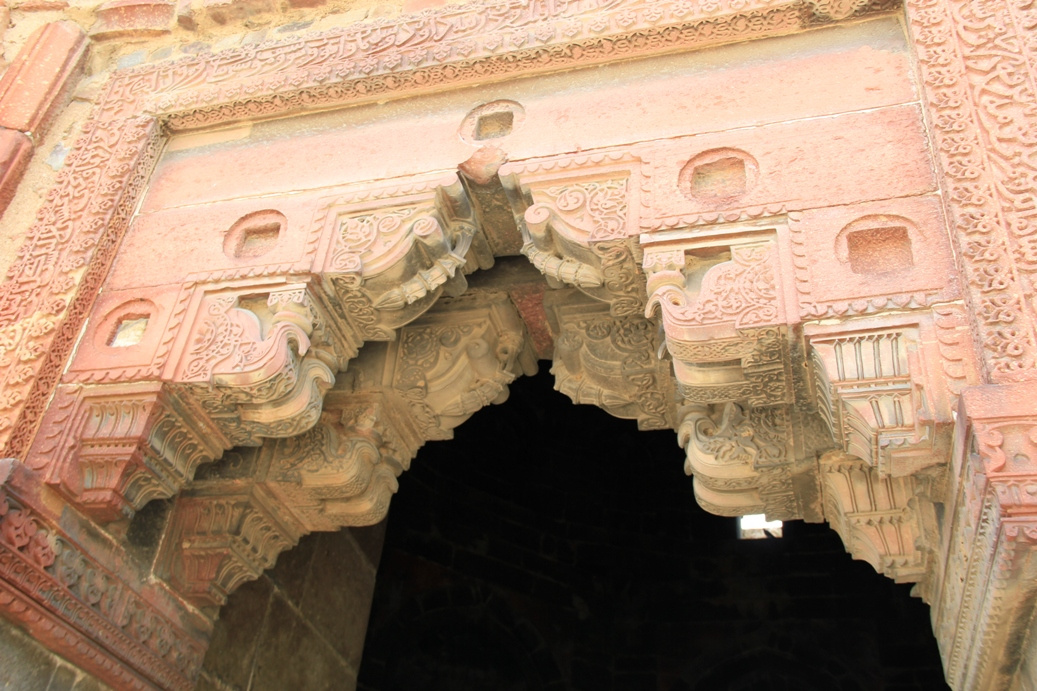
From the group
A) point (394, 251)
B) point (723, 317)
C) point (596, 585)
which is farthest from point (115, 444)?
point (596, 585)

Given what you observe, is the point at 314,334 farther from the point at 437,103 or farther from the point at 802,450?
the point at 802,450

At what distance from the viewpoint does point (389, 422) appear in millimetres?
3758

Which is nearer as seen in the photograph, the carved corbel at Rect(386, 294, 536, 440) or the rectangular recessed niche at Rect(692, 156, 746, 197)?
the rectangular recessed niche at Rect(692, 156, 746, 197)

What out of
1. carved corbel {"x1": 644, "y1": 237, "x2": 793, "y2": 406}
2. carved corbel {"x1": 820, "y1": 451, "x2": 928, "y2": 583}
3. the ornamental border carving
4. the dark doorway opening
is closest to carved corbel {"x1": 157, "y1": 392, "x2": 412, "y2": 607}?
the ornamental border carving

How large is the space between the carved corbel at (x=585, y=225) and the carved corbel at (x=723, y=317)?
15cm

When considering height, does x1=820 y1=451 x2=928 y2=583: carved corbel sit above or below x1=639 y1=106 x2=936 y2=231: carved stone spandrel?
below

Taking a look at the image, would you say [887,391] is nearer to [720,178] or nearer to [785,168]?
[785,168]

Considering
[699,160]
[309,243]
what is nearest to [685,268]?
[699,160]

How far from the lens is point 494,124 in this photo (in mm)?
3580

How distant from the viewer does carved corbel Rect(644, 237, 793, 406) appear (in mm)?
2650

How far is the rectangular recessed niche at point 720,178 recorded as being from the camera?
10.1 ft

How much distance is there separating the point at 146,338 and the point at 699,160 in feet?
6.22

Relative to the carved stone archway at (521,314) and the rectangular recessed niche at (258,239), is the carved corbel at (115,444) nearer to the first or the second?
the carved stone archway at (521,314)

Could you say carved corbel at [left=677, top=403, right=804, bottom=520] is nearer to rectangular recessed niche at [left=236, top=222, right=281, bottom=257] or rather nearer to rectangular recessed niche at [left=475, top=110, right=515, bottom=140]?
rectangular recessed niche at [left=475, top=110, right=515, bottom=140]
